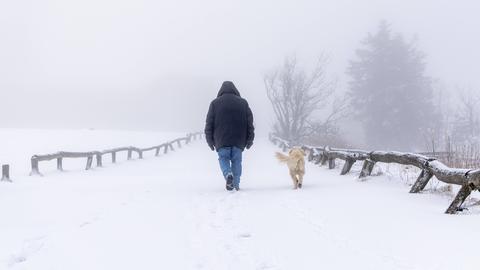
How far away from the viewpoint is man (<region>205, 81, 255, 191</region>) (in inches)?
349

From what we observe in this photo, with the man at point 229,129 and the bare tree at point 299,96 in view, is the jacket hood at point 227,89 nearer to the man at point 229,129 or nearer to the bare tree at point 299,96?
the man at point 229,129

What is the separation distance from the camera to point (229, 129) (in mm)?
8922

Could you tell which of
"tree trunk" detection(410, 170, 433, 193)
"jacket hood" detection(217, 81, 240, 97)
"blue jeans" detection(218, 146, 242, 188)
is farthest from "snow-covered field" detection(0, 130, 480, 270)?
"jacket hood" detection(217, 81, 240, 97)

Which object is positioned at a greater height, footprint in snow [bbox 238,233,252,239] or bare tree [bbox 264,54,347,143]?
bare tree [bbox 264,54,347,143]

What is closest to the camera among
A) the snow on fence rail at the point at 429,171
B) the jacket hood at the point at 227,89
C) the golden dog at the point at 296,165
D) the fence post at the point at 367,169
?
the snow on fence rail at the point at 429,171

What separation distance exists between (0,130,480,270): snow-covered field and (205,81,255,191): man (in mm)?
1003

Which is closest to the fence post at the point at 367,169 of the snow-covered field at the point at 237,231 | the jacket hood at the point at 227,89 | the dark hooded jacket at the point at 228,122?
the snow-covered field at the point at 237,231

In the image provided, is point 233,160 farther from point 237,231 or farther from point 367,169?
point 237,231

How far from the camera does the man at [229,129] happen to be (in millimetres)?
8867

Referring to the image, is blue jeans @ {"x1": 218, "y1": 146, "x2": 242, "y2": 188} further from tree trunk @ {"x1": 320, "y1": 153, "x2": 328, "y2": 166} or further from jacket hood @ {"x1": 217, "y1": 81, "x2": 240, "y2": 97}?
tree trunk @ {"x1": 320, "y1": 153, "x2": 328, "y2": 166}

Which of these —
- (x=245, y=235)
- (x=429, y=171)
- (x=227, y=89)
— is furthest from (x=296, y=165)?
(x=245, y=235)

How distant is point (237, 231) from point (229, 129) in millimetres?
4135

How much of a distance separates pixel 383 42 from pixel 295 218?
132 ft

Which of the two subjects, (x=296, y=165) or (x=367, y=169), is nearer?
(x=296, y=165)
